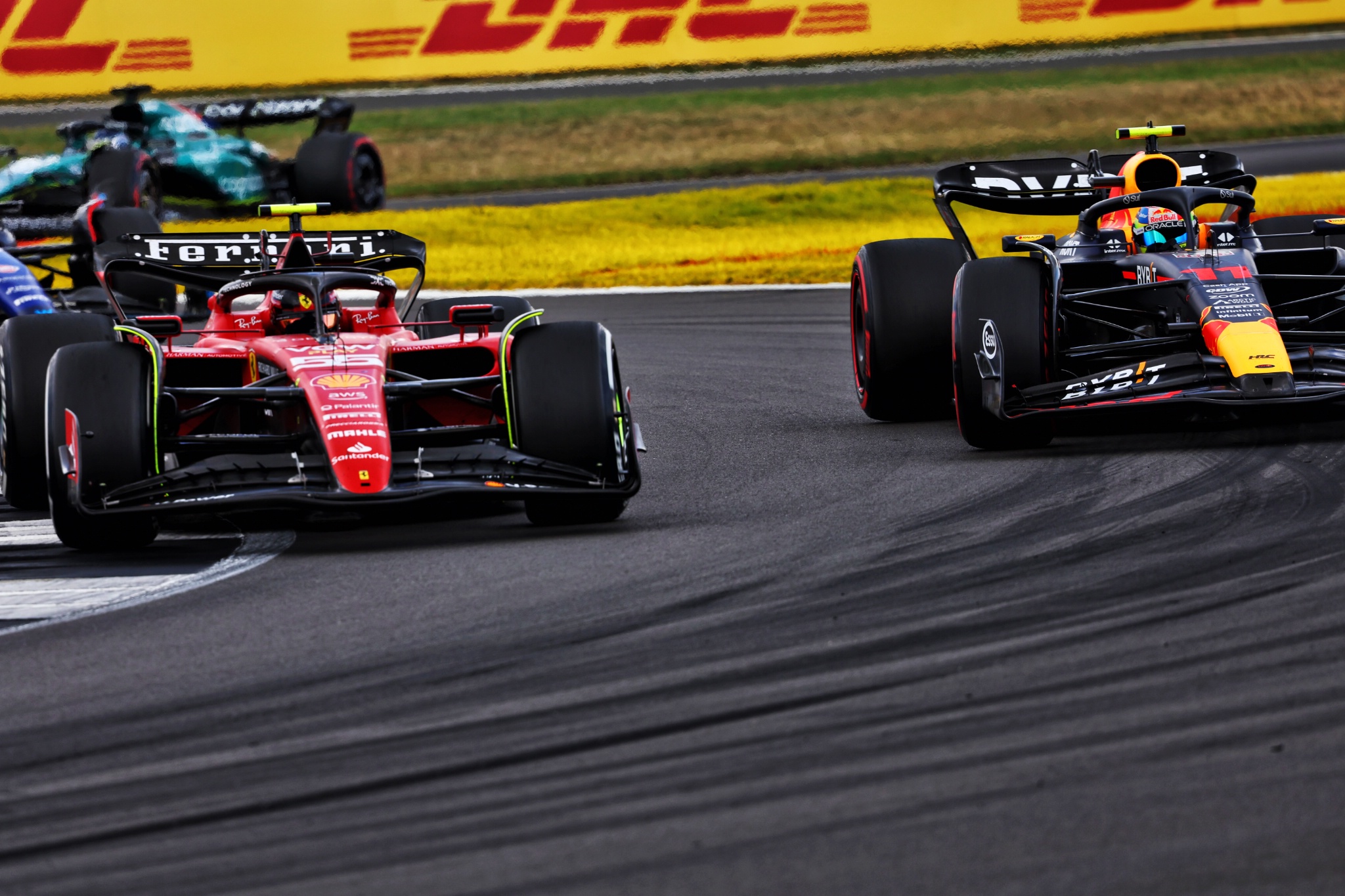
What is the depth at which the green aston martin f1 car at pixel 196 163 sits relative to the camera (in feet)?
77.2

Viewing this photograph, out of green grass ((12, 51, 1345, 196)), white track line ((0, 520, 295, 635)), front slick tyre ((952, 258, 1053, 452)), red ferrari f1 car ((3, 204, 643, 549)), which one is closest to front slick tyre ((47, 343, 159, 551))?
red ferrari f1 car ((3, 204, 643, 549))

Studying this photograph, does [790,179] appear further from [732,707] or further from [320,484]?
[732,707]

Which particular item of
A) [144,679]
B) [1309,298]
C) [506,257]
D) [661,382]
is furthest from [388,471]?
[506,257]

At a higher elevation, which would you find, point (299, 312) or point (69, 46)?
point (69, 46)

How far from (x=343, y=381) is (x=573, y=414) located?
3.06 feet

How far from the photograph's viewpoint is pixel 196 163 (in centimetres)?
2538

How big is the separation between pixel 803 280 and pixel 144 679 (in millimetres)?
15775

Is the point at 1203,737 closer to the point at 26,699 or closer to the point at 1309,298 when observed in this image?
the point at 26,699

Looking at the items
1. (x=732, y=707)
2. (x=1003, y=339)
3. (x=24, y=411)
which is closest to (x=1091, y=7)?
(x=1003, y=339)

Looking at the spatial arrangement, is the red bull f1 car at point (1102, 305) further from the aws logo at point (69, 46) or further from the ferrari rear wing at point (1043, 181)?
the aws logo at point (69, 46)

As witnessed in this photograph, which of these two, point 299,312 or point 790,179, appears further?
point 790,179

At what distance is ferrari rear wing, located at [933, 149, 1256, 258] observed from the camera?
458 inches

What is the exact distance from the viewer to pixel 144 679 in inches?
224

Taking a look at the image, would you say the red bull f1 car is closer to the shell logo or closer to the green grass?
the shell logo
